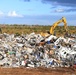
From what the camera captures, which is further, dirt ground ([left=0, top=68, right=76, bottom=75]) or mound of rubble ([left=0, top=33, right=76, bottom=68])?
mound of rubble ([left=0, top=33, right=76, bottom=68])

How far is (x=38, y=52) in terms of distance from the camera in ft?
67.8

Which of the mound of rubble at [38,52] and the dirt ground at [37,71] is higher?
the mound of rubble at [38,52]

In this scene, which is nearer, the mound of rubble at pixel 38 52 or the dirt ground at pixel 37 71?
the dirt ground at pixel 37 71

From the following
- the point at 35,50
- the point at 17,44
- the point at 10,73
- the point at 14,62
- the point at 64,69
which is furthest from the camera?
the point at 17,44

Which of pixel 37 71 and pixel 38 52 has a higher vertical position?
pixel 38 52

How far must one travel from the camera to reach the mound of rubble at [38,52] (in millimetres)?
19438

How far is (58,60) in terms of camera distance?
1981 cm

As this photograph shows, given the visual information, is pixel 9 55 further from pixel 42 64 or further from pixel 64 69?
pixel 64 69

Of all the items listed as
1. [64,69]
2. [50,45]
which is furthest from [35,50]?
[64,69]

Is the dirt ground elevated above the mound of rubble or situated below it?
below

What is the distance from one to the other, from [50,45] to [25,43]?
92.1 inches

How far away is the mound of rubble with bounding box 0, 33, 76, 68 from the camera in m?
19.4

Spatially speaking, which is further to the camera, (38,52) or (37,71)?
(38,52)

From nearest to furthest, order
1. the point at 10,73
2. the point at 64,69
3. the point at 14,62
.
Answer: the point at 10,73 → the point at 64,69 → the point at 14,62
